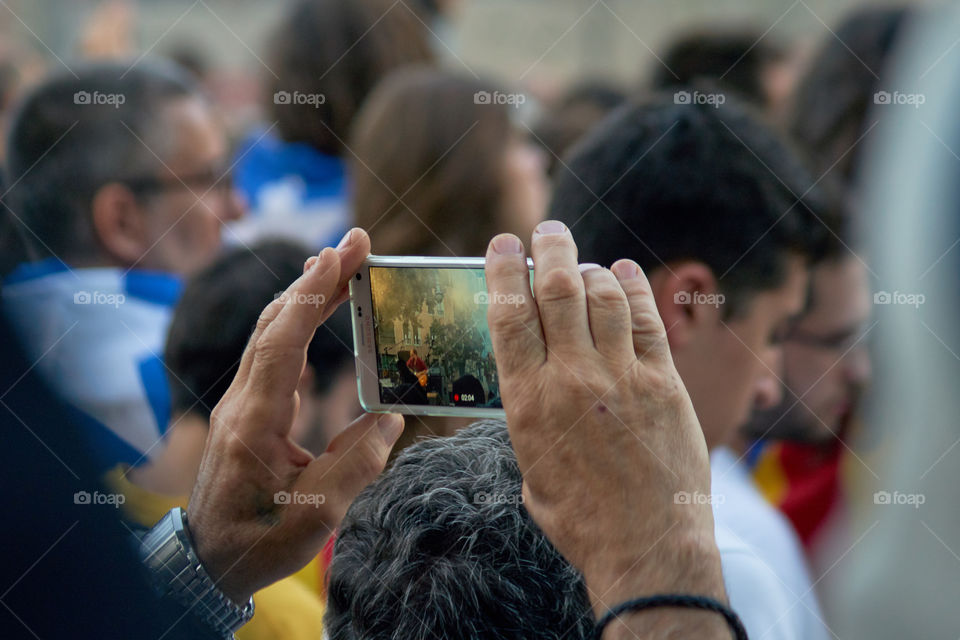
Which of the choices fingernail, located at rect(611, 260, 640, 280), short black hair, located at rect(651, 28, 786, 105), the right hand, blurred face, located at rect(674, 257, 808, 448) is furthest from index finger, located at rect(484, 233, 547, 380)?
short black hair, located at rect(651, 28, 786, 105)

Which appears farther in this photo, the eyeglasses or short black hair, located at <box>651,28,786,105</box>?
short black hair, located at <box>651,28,786,105</box>

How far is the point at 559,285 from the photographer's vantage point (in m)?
0.84

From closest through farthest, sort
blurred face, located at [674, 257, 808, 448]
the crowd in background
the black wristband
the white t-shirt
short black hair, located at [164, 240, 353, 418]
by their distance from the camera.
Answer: the black wristband, the crowd in background, the white t-shirt, blurred face, located at [674, 257, 808, 448], short black hair, located at [164, 240, 353, 418]

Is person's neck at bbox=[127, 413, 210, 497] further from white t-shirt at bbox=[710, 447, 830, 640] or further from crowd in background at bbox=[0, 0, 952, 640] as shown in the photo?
white t-shirt at bbox=[710, 447, 830, 640]

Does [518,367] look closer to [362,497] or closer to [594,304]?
[594,304]

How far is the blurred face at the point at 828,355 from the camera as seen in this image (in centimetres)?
215

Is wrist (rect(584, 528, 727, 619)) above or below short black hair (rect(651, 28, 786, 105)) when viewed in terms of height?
below

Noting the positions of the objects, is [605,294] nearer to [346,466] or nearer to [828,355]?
[346,466]

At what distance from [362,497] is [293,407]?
14cm

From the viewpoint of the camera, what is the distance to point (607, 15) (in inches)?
424

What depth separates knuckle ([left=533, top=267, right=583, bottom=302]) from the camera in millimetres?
846

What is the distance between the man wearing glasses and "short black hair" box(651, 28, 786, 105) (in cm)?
217

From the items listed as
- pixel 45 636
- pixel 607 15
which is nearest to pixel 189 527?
pixel 45 636

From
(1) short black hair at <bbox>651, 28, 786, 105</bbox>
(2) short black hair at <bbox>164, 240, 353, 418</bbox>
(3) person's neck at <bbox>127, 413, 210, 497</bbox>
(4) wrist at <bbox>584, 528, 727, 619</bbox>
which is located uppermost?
(1) short black hair at <bbox>651, 28, 786, 105</bbox>
